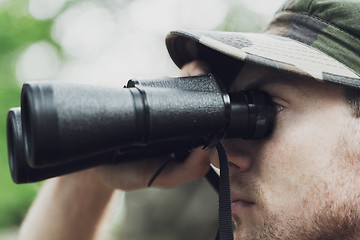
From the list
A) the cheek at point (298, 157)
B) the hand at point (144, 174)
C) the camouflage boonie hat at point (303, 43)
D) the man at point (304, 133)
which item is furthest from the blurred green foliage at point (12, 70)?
the cheek at point (298, 157)

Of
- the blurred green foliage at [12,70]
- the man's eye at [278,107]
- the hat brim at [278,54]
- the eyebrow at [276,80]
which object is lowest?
the blurred green foliage at [12,70]

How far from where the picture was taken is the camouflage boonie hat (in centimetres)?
101

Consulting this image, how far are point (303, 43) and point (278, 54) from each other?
0.59 ft

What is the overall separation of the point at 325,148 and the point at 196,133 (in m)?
0.40

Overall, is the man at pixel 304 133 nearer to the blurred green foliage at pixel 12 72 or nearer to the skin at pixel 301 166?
the skin at pixel 301 166

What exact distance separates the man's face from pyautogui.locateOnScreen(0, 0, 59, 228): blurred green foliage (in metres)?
8.01

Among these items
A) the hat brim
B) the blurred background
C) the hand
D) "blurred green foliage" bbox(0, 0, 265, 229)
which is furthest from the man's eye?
"blurred green foliage" bbox(0, 0, 265, 229)

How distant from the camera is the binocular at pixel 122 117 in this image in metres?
0.73

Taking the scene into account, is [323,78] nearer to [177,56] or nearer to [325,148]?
[325,148]

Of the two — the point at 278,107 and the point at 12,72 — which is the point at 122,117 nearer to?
the point at 278,107

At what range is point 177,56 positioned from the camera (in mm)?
1344

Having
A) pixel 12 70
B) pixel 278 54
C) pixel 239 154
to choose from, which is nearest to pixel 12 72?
pixel 12 70

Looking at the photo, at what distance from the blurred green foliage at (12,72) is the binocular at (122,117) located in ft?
26.3

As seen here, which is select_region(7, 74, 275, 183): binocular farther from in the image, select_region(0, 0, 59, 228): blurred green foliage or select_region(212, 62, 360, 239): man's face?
select_region(0, 0, 59, 228): blurred green foliage
